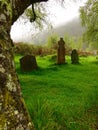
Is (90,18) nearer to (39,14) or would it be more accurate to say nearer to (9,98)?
(39,14)

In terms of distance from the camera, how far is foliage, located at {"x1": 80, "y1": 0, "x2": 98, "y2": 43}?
32.0 meters

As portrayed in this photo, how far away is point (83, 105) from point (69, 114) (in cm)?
129

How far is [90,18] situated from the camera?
107ft

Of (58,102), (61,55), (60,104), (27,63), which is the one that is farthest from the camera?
(61,55)

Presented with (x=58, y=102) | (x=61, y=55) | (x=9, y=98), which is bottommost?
(x=61, y=55)

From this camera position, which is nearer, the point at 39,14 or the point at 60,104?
the point at 60,104

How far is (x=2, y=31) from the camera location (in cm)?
534

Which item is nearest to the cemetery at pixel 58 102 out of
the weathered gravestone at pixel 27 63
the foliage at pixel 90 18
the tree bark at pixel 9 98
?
the weathered gravestone at pixel 27 63

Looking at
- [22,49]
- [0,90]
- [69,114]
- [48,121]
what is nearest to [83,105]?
[69,114]

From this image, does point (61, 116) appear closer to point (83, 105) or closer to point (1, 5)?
point (83, 105)

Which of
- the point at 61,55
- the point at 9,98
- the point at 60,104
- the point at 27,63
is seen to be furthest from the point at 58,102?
the point at 61,55

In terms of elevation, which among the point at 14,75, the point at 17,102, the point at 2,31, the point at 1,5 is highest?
the point at 1,5

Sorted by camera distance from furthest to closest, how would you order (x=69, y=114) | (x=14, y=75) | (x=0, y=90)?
1. (x=69, y=114)
2. (x=14, y=75)
3. (x=0, y=90)

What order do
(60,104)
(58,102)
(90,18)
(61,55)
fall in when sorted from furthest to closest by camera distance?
(90,18), (61,55), (58,102), (60,104)
